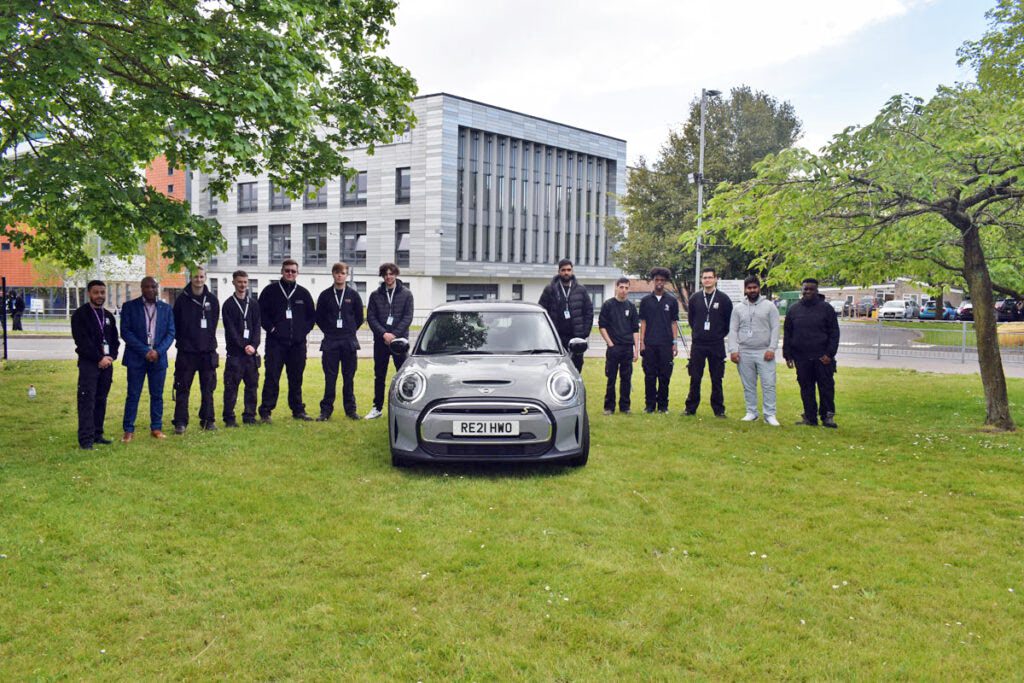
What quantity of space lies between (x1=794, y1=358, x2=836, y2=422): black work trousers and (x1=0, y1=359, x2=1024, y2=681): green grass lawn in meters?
1.73

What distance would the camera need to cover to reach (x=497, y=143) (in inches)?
2084

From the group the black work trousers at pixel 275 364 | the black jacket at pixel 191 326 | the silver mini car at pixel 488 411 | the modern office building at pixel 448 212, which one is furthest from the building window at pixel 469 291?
the silver mini car at pixel 488 411

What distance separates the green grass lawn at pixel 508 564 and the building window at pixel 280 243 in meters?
47.6

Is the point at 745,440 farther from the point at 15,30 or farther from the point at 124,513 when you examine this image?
the point at 15,30

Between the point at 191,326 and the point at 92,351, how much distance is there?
1.12 meters

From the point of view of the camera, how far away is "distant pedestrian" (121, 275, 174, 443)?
27.8 feet

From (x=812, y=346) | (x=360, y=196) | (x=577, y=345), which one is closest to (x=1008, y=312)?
(x=360, y=196)

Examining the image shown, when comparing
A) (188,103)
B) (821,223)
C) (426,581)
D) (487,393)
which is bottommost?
(426,581)

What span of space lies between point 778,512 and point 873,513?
76 centimetres

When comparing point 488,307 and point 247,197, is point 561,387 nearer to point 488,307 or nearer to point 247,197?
point 488,307

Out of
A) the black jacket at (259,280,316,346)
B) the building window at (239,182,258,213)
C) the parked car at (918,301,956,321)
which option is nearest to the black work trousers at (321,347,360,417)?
the black jacket at (259,280,316,346)

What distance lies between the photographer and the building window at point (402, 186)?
5025cm

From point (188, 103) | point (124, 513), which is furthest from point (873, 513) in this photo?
point (188, 103)

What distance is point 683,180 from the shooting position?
40.7 meters
